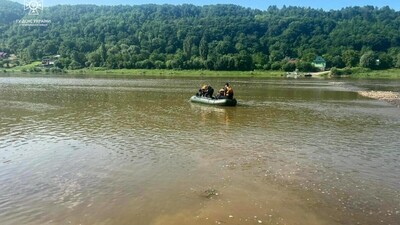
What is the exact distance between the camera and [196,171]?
1773 centimetres

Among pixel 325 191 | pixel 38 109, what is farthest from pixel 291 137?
pixel 38 109

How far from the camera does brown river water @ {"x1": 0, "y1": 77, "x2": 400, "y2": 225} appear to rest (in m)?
12.8

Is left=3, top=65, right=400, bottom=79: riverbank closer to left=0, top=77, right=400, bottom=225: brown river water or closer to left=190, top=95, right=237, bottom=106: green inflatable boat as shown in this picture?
left=190, top=95, right=237, bottom=106: green inflatable boat

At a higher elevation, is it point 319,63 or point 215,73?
point 319,63

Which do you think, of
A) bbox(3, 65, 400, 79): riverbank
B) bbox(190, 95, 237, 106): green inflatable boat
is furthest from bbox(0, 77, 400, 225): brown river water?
bbox(3, 65, 400, 79): riverbank

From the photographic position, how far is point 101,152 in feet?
68.4

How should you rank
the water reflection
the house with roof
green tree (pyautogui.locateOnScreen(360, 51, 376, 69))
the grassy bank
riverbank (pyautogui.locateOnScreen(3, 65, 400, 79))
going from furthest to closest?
the house with roof → green tree (pyautogui.locateOnScreen(360, 51, 376, 69)) → the grassy bank → riverbank (pyautogui.locateOnScreen(3, 65, 400, 79)) → the water reflection

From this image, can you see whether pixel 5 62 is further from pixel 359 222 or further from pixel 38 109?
pixel 359 222

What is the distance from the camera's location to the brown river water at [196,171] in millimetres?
12848

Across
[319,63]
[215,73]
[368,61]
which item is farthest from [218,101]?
[319,63]

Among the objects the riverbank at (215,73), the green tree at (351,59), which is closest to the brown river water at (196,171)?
the riverbank at (215,73)

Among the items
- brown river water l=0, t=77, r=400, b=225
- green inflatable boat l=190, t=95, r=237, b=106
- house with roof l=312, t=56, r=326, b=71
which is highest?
house with roof l=312, t=56, r=326, b=71

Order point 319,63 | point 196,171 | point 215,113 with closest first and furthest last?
point 196,171
point 215,113
point 319,63

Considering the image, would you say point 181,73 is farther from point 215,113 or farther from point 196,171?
point 196,171
